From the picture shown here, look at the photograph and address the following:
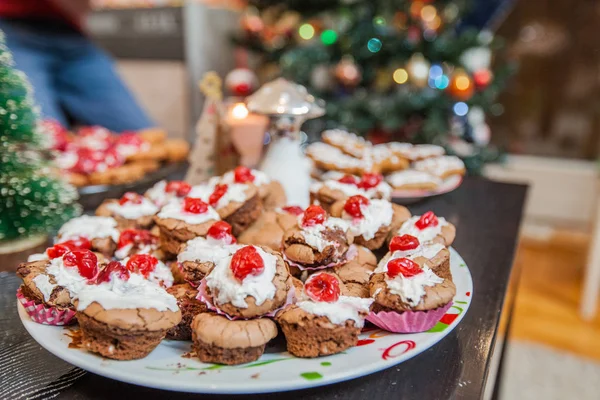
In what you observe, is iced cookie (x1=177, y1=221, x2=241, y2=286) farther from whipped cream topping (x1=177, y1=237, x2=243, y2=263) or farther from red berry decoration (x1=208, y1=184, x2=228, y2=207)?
red berry decoration (x1=208, y1=184, x2=228, y2=207)

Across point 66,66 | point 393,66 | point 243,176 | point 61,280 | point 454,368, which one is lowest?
point 454,368

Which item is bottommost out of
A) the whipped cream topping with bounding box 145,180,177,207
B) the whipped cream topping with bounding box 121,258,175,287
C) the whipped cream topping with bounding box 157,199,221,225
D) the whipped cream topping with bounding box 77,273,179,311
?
the whipped cream topping with bounding box 121,258,175,287

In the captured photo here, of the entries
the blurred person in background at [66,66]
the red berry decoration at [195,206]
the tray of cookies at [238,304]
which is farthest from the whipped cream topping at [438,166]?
the blurred person in background at [66,66]

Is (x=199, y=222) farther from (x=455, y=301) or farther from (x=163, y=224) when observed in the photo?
(x=455, y=301)

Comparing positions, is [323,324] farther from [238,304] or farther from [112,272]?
[112,272]

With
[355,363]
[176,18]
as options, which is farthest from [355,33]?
[355,363]

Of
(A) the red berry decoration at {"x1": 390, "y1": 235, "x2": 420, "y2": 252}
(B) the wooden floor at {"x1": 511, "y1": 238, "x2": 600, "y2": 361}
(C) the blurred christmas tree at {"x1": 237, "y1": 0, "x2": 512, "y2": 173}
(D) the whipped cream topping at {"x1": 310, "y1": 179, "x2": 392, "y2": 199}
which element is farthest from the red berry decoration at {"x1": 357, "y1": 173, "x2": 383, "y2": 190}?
(C) the blurred christmas tree at {"x1": 237, "y1": 0, "x2": 512, "y2": 173}

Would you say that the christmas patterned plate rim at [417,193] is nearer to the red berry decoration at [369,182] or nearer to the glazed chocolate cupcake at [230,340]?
the red berry decoration at [369,182]

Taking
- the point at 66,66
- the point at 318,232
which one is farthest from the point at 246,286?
the point at 66,66
